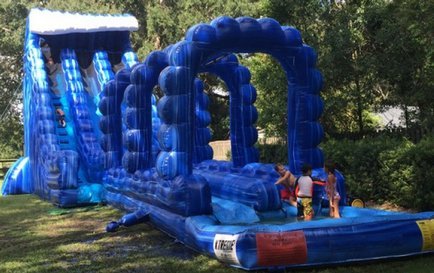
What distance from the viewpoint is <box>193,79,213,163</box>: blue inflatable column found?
1240cm

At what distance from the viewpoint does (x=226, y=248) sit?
5.66m

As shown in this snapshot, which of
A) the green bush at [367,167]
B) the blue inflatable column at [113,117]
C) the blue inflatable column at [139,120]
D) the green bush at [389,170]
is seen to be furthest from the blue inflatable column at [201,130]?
the green bush at [367,167]

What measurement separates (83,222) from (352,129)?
10.3 meters

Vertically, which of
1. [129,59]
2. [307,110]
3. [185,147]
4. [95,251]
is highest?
Answer: [129,59]

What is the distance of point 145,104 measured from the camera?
9594mm

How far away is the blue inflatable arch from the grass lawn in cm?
116

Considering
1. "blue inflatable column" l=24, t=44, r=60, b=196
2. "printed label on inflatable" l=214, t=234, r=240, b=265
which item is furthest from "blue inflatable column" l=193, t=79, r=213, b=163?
"printed label on inflatable" l=214, t=234, r=240, b=265

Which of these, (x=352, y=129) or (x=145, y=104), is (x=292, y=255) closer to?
(x=145, y=104)

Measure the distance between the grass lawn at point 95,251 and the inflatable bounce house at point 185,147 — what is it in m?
0.19

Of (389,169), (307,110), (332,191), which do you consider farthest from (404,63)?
(332,191)

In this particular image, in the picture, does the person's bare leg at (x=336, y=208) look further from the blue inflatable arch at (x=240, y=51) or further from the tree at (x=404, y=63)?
the tree at (x=404, y=63)

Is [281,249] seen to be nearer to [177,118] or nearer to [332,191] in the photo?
[332,191]

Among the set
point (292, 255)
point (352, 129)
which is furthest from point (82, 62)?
point (292, 255)

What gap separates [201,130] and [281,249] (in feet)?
24.2
